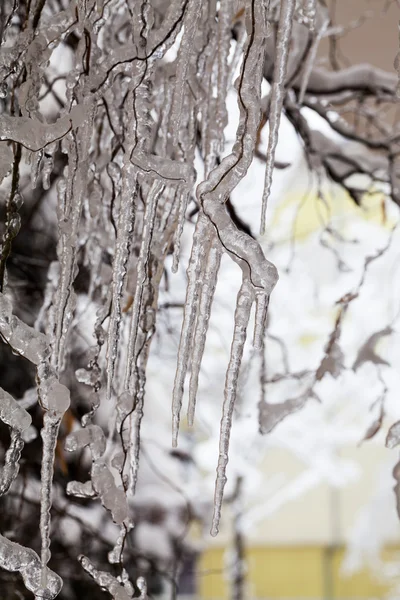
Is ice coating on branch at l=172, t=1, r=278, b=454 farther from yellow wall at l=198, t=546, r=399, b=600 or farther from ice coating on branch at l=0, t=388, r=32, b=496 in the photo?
yellow wall at l=198, t=546, r=399, b=600

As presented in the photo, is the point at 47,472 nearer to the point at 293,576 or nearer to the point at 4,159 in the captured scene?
the point at 4,159

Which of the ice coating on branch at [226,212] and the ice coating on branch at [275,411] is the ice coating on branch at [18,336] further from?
the ice coating on branch at [275,411]

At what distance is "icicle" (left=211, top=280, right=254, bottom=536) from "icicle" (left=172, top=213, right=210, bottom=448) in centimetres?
2

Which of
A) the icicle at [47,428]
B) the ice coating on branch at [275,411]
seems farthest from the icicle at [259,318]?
the ice coating on branch at [275,411]

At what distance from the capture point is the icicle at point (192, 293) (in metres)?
0.33

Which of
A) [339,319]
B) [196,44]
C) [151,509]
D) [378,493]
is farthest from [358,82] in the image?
[378,493]

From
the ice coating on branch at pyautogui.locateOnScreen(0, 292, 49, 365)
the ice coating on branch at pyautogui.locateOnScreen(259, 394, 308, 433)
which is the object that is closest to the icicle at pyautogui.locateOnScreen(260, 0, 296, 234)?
the ice coating on branch at pyautogui.locateOnScreen(0, 292, 49, 365)

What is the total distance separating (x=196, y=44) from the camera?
0.47 meters

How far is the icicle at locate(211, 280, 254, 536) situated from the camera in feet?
1.04

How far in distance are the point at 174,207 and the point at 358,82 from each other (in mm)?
446

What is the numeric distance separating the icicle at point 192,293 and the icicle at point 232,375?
2 cm

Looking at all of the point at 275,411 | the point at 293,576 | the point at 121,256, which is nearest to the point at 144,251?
the point at 121,256

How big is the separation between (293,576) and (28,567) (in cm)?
536

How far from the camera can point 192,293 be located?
0.33 metres
